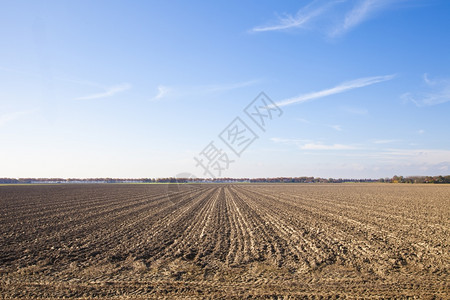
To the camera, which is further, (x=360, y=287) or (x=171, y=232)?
(x=171, y=232)

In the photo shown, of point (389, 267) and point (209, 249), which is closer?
point (389, 267)

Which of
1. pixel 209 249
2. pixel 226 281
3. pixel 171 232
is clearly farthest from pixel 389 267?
pixel 171 232

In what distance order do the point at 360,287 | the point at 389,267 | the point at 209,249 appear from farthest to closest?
the point at 209,249 → the point at 389,267 → the point at 360,287

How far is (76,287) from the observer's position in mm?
6488

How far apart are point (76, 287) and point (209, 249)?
14.2 feet

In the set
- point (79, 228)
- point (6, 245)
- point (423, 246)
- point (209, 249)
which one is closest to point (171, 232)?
point (209, 249)

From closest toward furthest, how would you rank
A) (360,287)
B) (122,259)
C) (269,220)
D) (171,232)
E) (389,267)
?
(360,287), (389,267), (122,259), (171,232), (269,220)

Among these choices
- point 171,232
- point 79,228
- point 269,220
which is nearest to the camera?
point 171,232

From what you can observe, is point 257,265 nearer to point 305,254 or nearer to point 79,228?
point 305,254

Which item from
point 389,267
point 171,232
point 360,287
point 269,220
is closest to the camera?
point 360,287

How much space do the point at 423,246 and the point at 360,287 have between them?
5.26 m

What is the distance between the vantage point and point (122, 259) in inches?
346

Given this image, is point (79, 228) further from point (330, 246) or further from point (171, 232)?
point (330, 246)

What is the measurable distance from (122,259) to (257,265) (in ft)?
12.5
